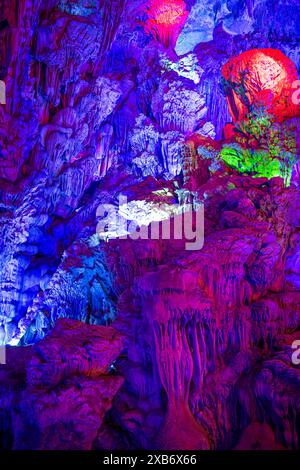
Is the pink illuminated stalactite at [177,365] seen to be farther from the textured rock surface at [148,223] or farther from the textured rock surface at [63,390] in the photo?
the textured rock surface at [63,390]

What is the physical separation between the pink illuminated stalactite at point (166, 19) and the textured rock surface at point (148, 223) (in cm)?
5

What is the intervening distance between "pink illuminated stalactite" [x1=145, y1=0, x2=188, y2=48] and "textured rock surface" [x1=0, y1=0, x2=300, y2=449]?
0.05 meters

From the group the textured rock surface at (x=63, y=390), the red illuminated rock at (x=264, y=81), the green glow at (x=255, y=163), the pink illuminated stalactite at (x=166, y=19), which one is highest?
the pink illuminated stalactite at (x=166, y=19)

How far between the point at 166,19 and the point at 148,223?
485cm

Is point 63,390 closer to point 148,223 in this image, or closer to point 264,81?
point 148,223

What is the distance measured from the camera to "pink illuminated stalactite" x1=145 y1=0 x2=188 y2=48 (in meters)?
10.5

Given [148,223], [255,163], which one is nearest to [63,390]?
[148,223]

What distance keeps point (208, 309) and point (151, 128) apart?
513 cm

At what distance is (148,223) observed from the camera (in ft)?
30.5

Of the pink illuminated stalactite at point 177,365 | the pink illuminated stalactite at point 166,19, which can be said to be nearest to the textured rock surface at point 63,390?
the pink illuminated stalactite at point 177,365

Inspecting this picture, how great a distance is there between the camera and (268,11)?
10828 mm

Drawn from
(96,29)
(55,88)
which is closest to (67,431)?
(55,88)

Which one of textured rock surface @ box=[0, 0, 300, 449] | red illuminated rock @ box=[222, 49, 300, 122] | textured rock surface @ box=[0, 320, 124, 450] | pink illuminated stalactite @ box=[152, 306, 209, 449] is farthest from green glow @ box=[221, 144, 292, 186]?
textured rock surface @ box=[0, 320, 124, 450]

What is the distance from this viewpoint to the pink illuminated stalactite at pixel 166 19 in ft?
34.3
